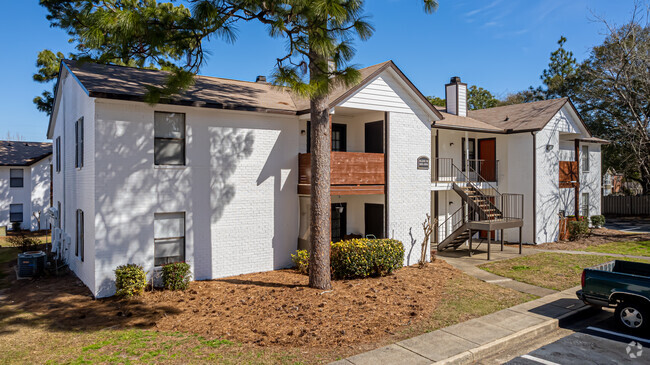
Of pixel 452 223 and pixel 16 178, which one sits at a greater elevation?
pixel 16 178

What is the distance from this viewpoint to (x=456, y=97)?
22.4 m

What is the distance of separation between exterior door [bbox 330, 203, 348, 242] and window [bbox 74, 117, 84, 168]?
29.4 ft

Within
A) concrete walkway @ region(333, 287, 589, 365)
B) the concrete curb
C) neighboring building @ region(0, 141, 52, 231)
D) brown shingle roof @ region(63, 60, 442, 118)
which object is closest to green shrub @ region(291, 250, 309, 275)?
brown shingle roof @ region(63, 60, 442, 118)

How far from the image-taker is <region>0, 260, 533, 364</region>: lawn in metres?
7.12

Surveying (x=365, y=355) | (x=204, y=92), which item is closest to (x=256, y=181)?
(x=204, y=92)

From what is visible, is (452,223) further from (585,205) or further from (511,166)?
(585,205)

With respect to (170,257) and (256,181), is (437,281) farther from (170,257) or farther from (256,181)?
(170,257)

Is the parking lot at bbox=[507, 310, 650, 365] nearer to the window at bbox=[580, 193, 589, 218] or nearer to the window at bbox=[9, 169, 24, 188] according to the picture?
the window at bbox=[580, 193, 589, 218]

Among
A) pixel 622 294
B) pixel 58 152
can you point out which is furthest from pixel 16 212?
pixel 622 294

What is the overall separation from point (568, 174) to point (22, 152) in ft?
121

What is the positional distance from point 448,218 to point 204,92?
504 inches

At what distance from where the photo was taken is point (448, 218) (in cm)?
1956

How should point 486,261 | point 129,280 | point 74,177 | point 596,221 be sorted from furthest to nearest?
point 596,221, point 486,261, point 74,177, point 129,280

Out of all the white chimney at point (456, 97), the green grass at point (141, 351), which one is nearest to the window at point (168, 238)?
the green grass at point (141, 351)
